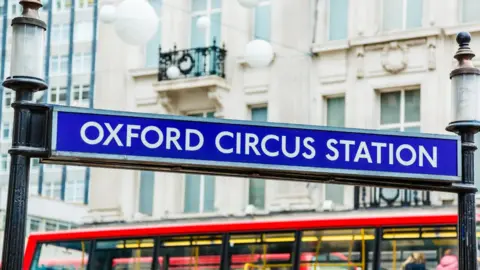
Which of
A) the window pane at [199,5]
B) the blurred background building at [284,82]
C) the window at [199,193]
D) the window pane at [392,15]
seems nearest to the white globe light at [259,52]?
the blurred background building at [284,82]

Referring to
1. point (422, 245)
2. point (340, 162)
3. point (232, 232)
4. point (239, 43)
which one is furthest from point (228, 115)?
point (340, 162)

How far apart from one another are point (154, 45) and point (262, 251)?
1130cm

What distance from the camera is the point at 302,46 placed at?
96.1ft

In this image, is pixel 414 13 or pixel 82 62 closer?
pixel 414 13

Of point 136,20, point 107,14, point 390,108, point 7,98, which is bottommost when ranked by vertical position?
point 390,108

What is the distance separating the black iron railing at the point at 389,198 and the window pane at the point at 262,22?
4697 millimetres

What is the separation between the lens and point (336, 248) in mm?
20531

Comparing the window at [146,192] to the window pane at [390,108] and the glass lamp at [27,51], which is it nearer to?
the window pane at [390,108]

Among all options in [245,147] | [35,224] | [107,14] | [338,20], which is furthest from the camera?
[35,224]

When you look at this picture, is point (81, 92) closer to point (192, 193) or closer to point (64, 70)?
point (64, 70)

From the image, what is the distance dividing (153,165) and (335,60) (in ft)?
64.3

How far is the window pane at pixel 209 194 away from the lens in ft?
99.1

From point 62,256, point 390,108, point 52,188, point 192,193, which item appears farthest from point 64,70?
point 62,256

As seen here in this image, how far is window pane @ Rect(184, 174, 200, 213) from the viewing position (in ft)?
99.9
